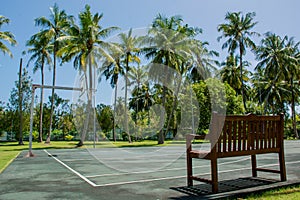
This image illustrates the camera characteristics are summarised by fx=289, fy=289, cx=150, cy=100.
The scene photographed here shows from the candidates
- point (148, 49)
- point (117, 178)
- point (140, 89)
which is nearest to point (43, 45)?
point (148, 49)

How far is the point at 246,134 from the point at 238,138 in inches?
9.0

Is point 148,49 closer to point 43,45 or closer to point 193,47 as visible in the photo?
point 193,47

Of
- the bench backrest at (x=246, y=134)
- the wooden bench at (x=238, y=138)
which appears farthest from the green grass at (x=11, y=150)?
the bench backrest at (x=246, y=134)

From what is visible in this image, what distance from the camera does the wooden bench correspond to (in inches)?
182

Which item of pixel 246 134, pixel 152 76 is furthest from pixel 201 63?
pixel 246 134

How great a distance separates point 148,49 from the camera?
25500mm

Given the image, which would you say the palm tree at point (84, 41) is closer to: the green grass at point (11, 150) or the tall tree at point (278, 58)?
the green grass at point (11, 150)

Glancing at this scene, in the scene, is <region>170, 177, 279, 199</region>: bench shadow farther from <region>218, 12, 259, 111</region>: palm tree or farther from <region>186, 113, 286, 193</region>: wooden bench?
<region>218, 12, 259, 111</region>: palm tree

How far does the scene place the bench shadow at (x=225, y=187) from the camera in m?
4.49

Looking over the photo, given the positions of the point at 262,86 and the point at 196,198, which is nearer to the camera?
the point at 196,198

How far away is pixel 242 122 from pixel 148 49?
68.4 ft

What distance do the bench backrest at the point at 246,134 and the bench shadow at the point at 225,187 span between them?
0.57m

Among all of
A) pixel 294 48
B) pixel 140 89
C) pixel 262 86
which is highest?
pixel 294 48

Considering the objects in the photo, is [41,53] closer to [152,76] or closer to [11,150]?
[11,150]
